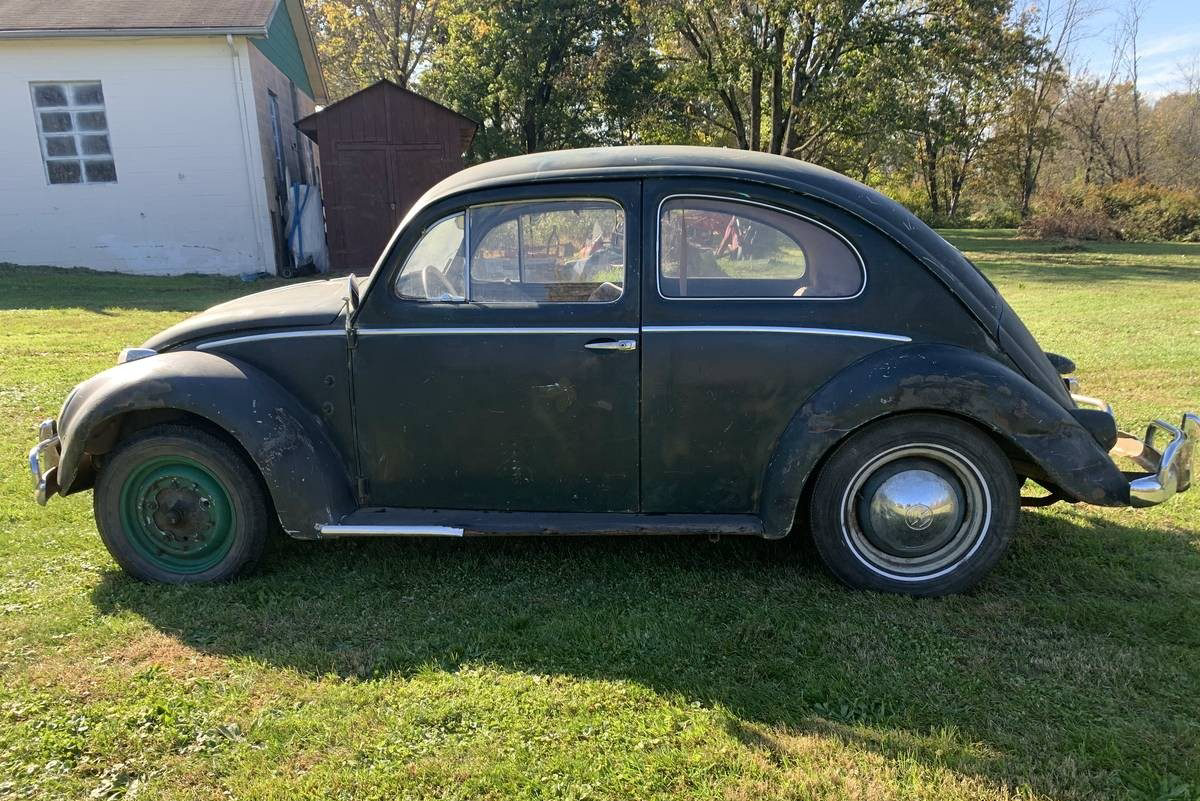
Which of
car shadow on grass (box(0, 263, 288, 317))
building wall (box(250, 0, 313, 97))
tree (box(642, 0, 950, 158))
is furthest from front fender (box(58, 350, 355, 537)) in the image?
tree (box(642, 0, 950, 158))

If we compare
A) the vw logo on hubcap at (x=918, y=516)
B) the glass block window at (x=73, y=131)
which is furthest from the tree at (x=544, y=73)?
the vw logo on hubcap at (x=918, y=516)

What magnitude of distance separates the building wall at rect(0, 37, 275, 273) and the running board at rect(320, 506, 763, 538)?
13.4 meters

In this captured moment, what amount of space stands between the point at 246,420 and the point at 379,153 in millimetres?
12795

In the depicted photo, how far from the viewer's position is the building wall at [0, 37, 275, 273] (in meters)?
14.1

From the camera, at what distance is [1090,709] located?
2.64m

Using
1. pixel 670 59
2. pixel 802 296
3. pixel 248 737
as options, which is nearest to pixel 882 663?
pixel 802 296

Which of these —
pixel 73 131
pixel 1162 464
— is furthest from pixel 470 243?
pixel 73 131

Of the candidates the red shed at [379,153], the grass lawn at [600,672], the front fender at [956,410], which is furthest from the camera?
the red shed at [379,153]

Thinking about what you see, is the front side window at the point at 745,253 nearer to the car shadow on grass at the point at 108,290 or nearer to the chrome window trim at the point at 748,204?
the chrome window trim at the point at 748,204

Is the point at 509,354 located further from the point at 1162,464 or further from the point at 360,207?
the point at 360,207

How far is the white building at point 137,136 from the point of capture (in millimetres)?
13977

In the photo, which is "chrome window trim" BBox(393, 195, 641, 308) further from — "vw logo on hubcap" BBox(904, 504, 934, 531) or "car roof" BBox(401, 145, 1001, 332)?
"vw logo on hubcap" BBox(904, 504, 934, 531)

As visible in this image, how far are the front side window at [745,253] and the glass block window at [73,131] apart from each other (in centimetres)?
1517

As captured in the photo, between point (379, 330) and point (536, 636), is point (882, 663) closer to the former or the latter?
point (536, 636)
